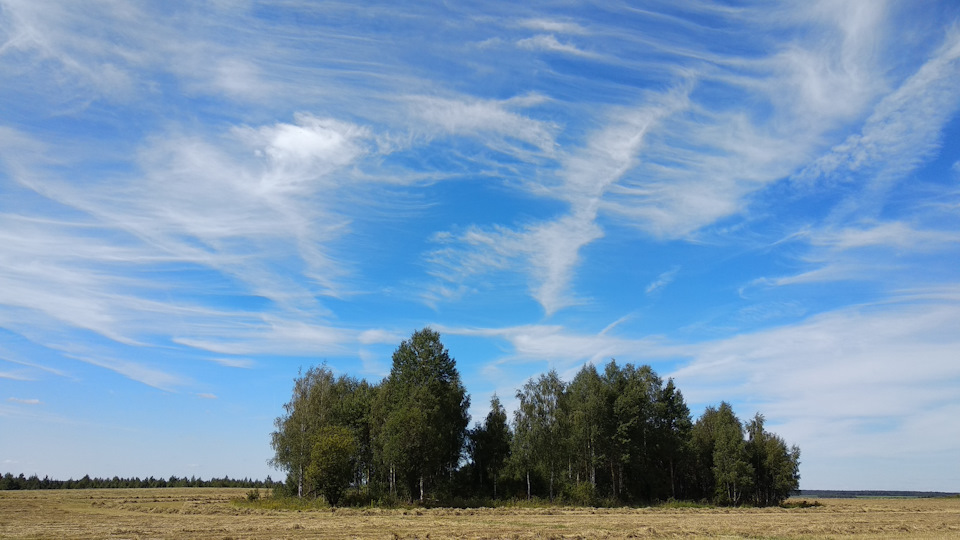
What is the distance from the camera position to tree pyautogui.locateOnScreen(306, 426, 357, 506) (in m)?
51.2

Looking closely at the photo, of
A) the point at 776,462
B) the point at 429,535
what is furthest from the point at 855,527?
the point at 776,462

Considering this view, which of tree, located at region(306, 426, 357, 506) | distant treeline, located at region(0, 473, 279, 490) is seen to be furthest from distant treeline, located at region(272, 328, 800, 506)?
distant treeline, located at region(0, 473, 279, 490)

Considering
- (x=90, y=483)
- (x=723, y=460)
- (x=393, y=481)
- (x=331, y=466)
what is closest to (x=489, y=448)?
(x=393, y=481)

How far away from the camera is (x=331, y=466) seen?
169 feet

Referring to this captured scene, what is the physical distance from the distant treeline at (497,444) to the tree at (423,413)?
0.39 feet

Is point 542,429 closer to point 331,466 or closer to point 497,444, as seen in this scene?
point 497,444

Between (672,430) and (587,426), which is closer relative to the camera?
(587,426)

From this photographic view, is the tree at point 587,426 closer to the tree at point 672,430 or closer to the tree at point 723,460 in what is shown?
the tree at point 672,430

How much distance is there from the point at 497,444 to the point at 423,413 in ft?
55.8

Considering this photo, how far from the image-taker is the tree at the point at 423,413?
5712 centimetres

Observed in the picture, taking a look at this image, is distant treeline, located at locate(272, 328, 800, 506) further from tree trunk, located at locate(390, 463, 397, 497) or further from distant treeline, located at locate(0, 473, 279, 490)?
distant treeline, located at locate(0, 473, 279, 490)

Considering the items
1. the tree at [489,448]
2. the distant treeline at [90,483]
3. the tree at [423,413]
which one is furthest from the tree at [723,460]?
the distant treeline at [90,483]

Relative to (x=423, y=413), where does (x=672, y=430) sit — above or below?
below

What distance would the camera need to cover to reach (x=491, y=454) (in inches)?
2795
